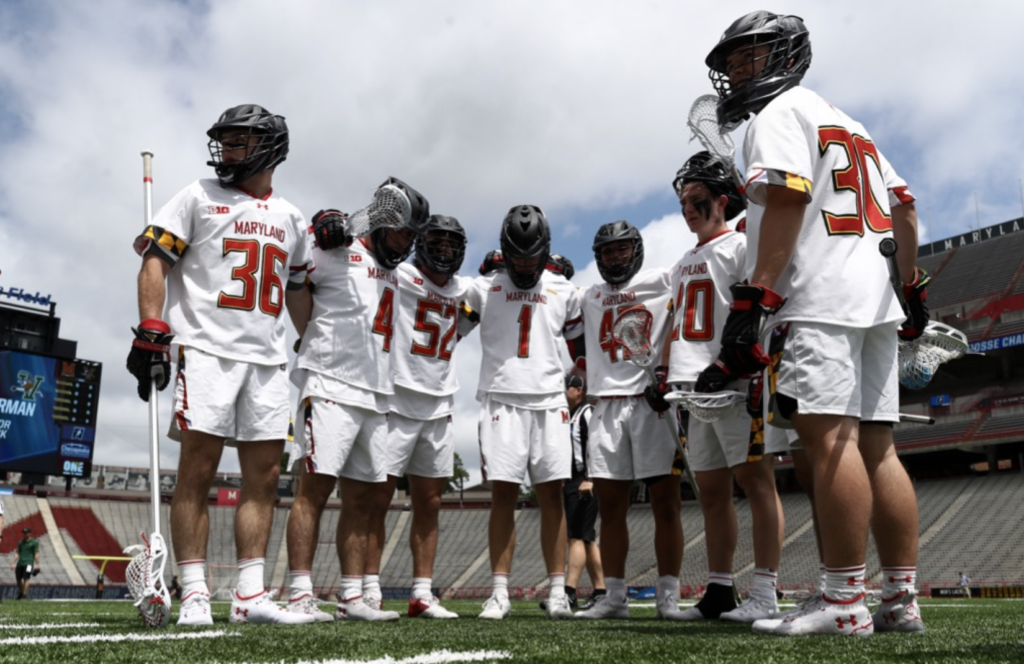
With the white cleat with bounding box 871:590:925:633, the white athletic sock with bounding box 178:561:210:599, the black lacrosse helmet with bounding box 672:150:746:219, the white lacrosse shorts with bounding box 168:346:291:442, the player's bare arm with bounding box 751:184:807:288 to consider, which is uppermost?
the black lacrosse helmet with bounding box 672:150:746:219

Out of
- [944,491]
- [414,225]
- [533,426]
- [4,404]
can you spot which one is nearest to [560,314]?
[533,426]

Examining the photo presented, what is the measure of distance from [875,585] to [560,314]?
24.0m

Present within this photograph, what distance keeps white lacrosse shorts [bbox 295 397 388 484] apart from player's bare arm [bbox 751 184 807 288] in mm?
2877

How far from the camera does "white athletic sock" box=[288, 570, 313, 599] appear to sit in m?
4.79

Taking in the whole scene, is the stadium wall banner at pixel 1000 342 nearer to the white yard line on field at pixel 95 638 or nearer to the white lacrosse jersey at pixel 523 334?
the white lacrosse jersey at pixel 523 334

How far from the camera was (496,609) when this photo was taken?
546cm

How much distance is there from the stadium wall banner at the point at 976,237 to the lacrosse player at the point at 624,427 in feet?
137

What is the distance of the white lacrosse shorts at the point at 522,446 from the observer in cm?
598

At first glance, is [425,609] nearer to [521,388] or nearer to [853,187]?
[521,388]

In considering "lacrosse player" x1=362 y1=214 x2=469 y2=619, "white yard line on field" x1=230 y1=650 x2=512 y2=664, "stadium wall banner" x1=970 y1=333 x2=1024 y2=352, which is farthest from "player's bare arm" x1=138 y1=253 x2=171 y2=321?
→ "stadium wall banner" x1=970 y1=333 x2=1024 y2=352

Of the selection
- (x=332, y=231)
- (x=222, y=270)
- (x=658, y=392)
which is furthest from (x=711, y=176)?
(x=222, y=270)

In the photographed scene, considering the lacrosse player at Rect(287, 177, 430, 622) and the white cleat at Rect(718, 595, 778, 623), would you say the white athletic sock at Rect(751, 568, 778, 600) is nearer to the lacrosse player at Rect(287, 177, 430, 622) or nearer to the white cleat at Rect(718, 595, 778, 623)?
the white cleat at Rect(718, 595, 778, 623)

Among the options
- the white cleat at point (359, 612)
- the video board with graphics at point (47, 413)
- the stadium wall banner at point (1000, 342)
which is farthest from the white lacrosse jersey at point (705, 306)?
the stadium wall banner at point (1000, 342)

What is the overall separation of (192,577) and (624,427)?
2.81 meters
